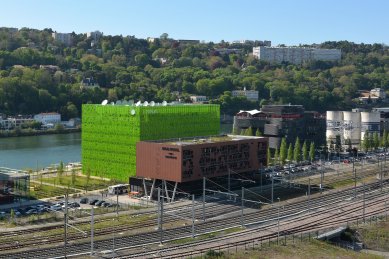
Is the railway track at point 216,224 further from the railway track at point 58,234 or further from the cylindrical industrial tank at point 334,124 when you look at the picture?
the cylindrical industrial tank at point 334,124

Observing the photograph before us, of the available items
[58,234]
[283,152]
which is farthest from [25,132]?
[58,234]

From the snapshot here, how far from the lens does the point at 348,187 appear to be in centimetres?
3347

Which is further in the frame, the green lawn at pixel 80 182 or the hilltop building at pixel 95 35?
the hilltop building at pixel 95 35

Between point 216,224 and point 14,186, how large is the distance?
9.48 meters

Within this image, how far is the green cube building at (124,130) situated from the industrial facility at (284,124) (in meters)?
8.28

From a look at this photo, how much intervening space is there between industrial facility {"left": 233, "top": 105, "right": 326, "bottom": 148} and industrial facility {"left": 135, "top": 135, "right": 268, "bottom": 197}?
1235cm

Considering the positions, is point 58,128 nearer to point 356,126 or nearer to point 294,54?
point 356,126

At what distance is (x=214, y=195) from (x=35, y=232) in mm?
9389

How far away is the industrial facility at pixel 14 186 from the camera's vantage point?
92.8 feet

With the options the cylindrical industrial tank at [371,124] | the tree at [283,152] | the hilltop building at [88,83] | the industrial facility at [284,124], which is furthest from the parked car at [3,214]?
the hilltop building at [88,83]

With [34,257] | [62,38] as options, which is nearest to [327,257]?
[34,257]

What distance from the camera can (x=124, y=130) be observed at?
34.5 meters

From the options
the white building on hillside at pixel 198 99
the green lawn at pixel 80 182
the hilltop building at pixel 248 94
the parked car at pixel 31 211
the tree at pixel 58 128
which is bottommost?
the parked car at pixel 31 211

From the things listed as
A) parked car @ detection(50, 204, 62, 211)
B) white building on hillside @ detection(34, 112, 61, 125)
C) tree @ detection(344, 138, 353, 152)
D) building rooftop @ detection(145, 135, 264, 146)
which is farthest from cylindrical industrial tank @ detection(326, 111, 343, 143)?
parked car @ detection(50, 204, 62, 211)
